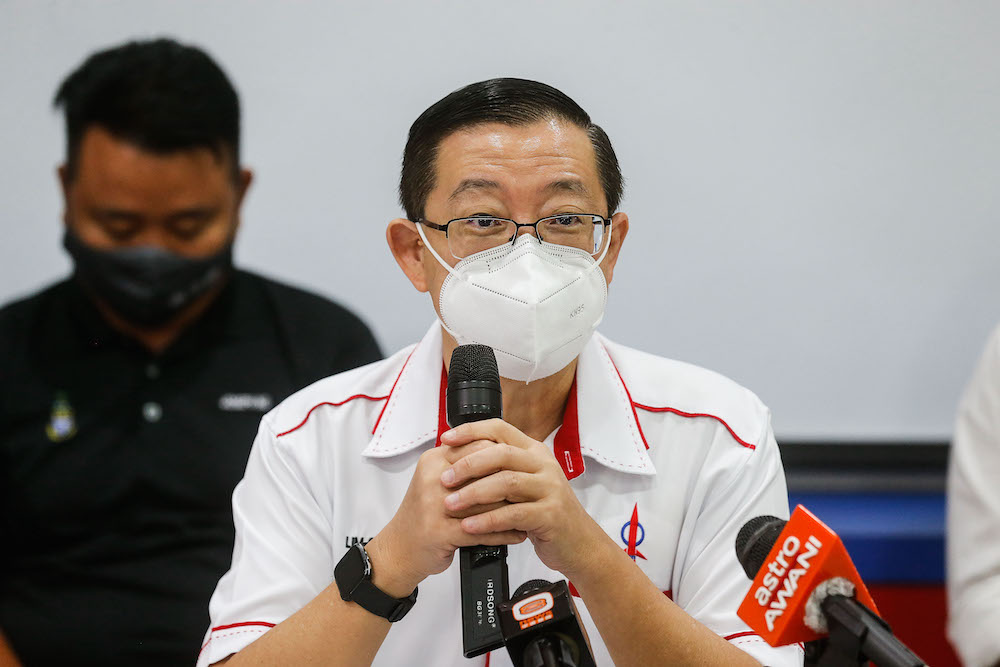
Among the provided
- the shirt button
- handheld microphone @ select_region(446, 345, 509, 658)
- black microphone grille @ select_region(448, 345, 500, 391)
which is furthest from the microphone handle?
the shirt button

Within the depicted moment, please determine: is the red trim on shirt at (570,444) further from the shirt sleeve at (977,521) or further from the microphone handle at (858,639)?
the shirt sleeve at (977,521)

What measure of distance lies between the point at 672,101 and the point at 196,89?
1114mm

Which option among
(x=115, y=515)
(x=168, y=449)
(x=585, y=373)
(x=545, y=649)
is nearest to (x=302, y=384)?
(x=168, y=449)

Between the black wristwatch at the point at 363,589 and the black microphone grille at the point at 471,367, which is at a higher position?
the black microphone grille at the point at 471,367

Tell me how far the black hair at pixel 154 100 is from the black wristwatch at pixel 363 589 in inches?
46.8

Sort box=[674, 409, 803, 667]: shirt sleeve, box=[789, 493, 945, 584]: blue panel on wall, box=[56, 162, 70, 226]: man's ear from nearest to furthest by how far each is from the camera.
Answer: box=[674, 409, 803, 667]: shirt sleeve < box=[56, 162, 70, 226]: man's ear < box=[789, 493, 945, 584]: blue panel on wall

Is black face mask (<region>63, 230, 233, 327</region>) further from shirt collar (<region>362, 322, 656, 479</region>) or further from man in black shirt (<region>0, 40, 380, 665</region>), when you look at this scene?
shirt collar (<region>362, 322, 656, 479</region>)

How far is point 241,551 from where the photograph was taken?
160cm

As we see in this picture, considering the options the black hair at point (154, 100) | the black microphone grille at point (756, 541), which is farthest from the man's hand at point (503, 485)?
the black hair at point (154, 100)

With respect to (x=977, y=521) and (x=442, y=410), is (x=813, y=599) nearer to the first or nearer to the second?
(x=442, y=410)

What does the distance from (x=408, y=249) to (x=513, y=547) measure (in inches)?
22.5

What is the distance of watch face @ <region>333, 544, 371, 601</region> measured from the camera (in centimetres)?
134

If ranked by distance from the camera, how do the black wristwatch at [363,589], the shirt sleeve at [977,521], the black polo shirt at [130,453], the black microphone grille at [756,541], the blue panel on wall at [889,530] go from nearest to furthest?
the black microphone grille at [756,541] → the black wristwatch at [363,589] → the shirt sleeve at [977,521] → the black polo shirt at [130,453] → the blue panel on wall at [889,530]

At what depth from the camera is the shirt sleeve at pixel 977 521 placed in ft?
5.98
